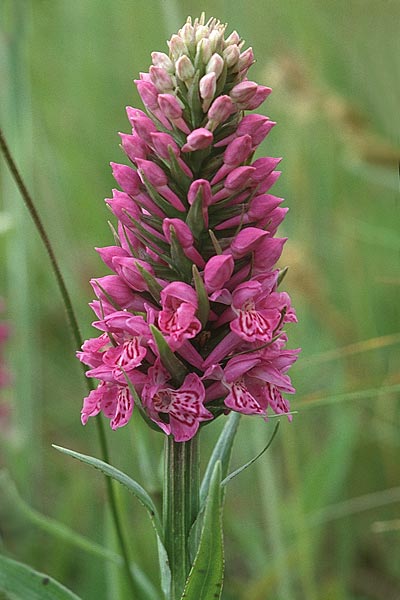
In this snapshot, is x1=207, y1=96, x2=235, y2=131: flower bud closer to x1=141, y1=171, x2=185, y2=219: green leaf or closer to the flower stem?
x1=141, y1=171, x2=185, y2=219: green leaf

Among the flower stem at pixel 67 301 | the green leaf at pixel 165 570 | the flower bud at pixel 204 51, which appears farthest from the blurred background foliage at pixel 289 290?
the flower bud at pixel 204 51

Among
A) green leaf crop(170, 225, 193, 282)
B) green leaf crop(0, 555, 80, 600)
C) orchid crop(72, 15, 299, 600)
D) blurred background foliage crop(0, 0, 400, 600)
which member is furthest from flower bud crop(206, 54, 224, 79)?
green leaf crop(0, 555, 80, 600)

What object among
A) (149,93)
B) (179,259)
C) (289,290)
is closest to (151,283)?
(179,259)

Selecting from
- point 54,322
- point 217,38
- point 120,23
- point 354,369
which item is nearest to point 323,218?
point 354,369

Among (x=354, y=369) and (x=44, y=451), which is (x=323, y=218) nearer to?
(x=354, y=369)

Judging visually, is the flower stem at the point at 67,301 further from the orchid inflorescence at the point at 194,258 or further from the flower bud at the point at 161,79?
the flower bud at the point at 161,79

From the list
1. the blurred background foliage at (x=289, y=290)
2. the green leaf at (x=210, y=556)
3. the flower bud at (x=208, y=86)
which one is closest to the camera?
the green leaf at (x=210, y=556)
